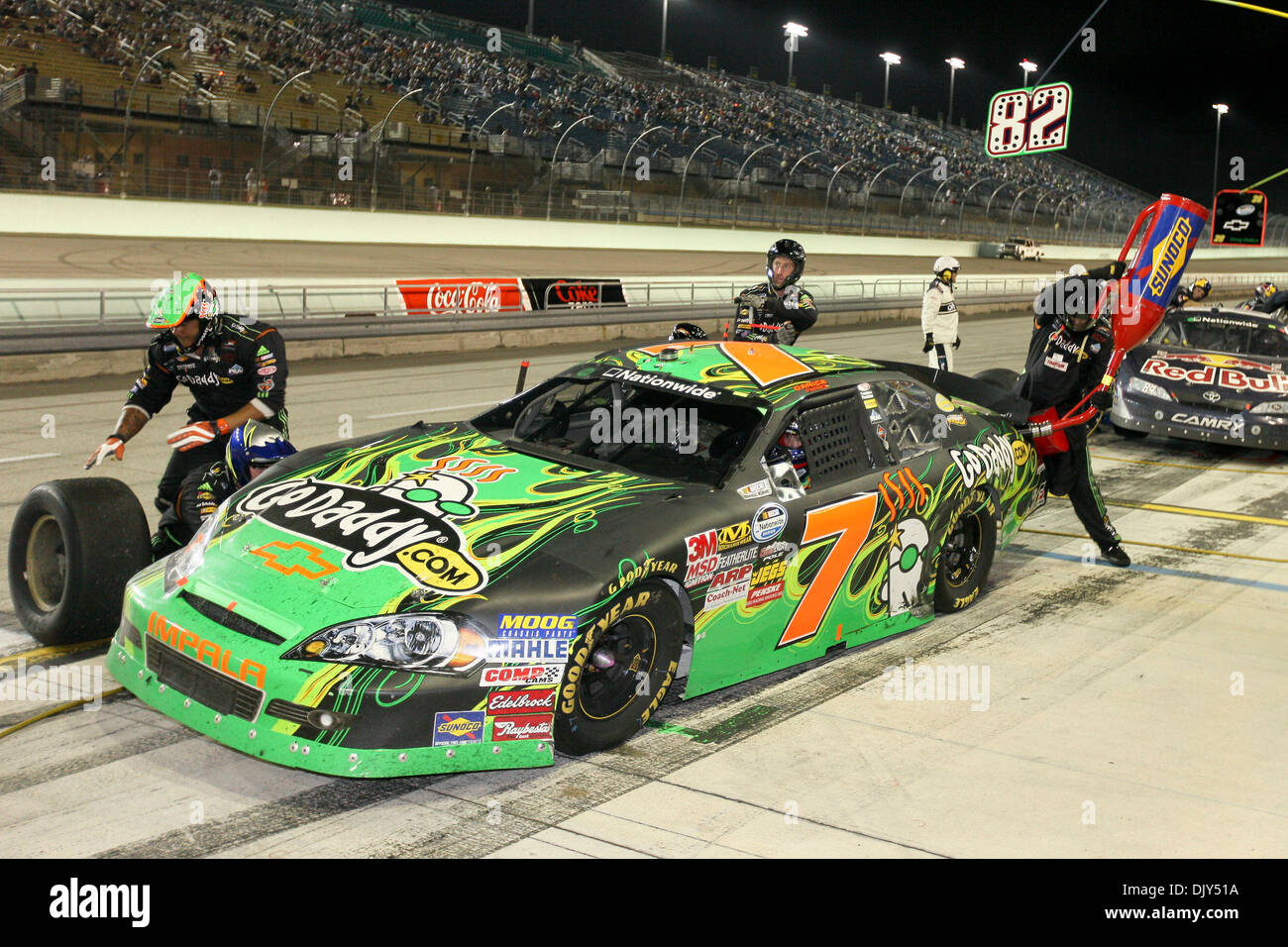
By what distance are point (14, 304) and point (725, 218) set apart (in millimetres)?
35406

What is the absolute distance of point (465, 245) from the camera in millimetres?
40469

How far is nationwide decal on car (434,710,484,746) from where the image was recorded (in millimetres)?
4531

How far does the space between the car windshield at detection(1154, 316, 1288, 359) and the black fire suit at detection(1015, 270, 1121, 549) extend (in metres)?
4.50

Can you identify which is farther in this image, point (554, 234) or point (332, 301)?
point (554, 234)

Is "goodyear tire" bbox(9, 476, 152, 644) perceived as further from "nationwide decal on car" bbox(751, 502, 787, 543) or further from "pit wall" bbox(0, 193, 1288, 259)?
"pit wall" bbox(0, 193, 1288, 259)

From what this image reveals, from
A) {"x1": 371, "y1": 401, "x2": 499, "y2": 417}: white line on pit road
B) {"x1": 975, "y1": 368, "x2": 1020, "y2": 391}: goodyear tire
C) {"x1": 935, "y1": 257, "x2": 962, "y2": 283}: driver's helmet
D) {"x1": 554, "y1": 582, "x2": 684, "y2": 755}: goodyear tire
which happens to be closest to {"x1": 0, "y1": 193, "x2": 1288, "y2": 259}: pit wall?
{"x1": 371, "y1": 401, "x2": 499, "y2": 417}: white line on pit road

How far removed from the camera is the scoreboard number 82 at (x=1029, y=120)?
87.8 ft

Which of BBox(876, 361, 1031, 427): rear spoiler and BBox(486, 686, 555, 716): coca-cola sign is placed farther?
BBox(876, 361, 1031, 427): rear spoiler

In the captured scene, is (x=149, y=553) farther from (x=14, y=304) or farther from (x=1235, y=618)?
(x=14, y=304)

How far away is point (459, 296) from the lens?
74.3 ft

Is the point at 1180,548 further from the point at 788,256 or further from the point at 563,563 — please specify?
the point at 563,563

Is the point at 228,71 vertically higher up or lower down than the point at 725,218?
higher up

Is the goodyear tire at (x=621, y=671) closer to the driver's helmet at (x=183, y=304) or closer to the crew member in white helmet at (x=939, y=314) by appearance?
the driver's helmet at (x=183, y=304)
